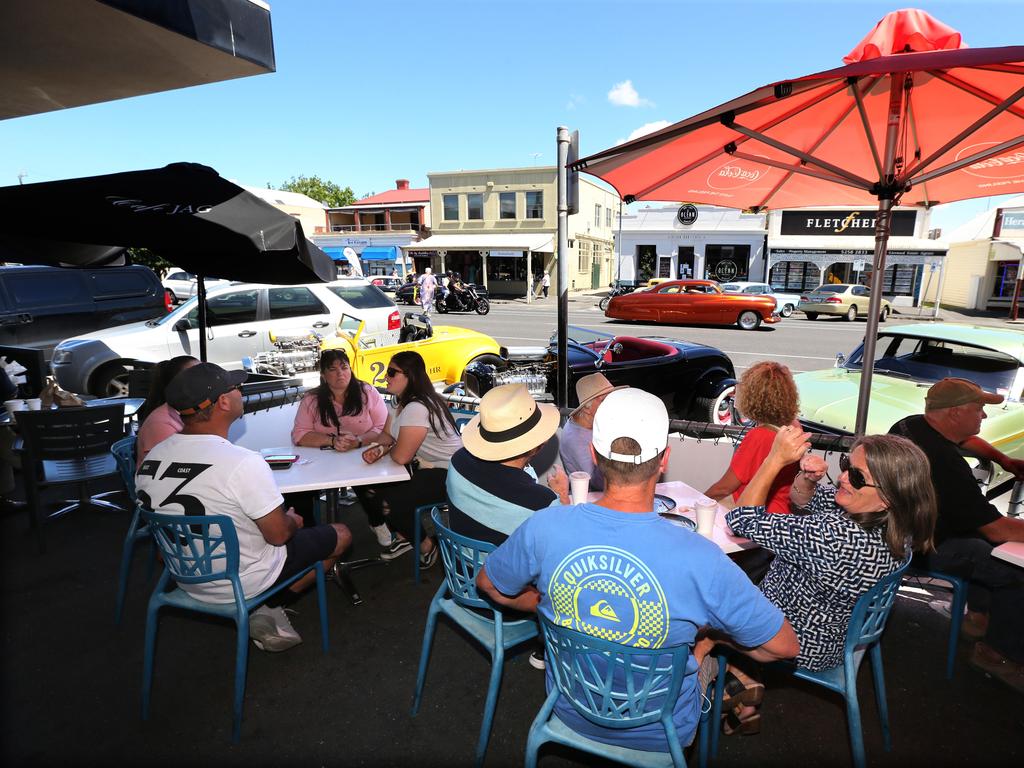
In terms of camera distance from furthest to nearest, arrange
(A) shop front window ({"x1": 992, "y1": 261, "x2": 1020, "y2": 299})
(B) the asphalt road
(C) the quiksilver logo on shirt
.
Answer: (A) shop front window ({"x1": 992, "y1": 261, "x2": 1020, "y2": 299}) < (B) the asphalt road < (C) the quiksilver logo on shirt

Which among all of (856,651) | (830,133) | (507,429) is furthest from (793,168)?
(856,651)

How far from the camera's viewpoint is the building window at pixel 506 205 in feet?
119

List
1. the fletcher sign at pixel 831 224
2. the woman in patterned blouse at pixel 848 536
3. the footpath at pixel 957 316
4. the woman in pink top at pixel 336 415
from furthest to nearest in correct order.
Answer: the fletcher sign at pixel 831 224 < the footpath at pixel 957 316 < the woman in pink top at pixel 336 415 < the woman in patterned blouse at pixel 848 536

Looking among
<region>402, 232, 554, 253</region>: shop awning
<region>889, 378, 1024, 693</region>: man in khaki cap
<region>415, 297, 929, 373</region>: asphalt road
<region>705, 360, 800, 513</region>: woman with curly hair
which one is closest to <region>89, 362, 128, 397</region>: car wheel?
<region>705, 360, 800, 513</region>: woman with curly hair

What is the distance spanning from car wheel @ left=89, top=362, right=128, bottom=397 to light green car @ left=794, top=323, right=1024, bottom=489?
28.8 ft

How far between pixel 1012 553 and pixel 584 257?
39.1 metres

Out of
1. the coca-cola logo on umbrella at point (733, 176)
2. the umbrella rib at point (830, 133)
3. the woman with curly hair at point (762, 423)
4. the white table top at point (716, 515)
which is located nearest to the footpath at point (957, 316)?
the umbrella rib at point (830, 133)

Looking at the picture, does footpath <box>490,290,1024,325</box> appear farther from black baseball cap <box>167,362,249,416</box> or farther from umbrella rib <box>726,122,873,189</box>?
black baseball cap <box>167,362,249,416</box>

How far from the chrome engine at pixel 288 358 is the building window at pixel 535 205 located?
29.6 metres

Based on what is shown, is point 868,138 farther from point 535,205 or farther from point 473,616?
point 535,205

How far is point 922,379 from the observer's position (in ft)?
17.5

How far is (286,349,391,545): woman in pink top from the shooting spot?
4010 millimetres

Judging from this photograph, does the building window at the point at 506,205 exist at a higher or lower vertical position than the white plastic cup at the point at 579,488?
higher

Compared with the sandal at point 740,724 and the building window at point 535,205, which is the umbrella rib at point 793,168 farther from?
the building window at point 535,205
